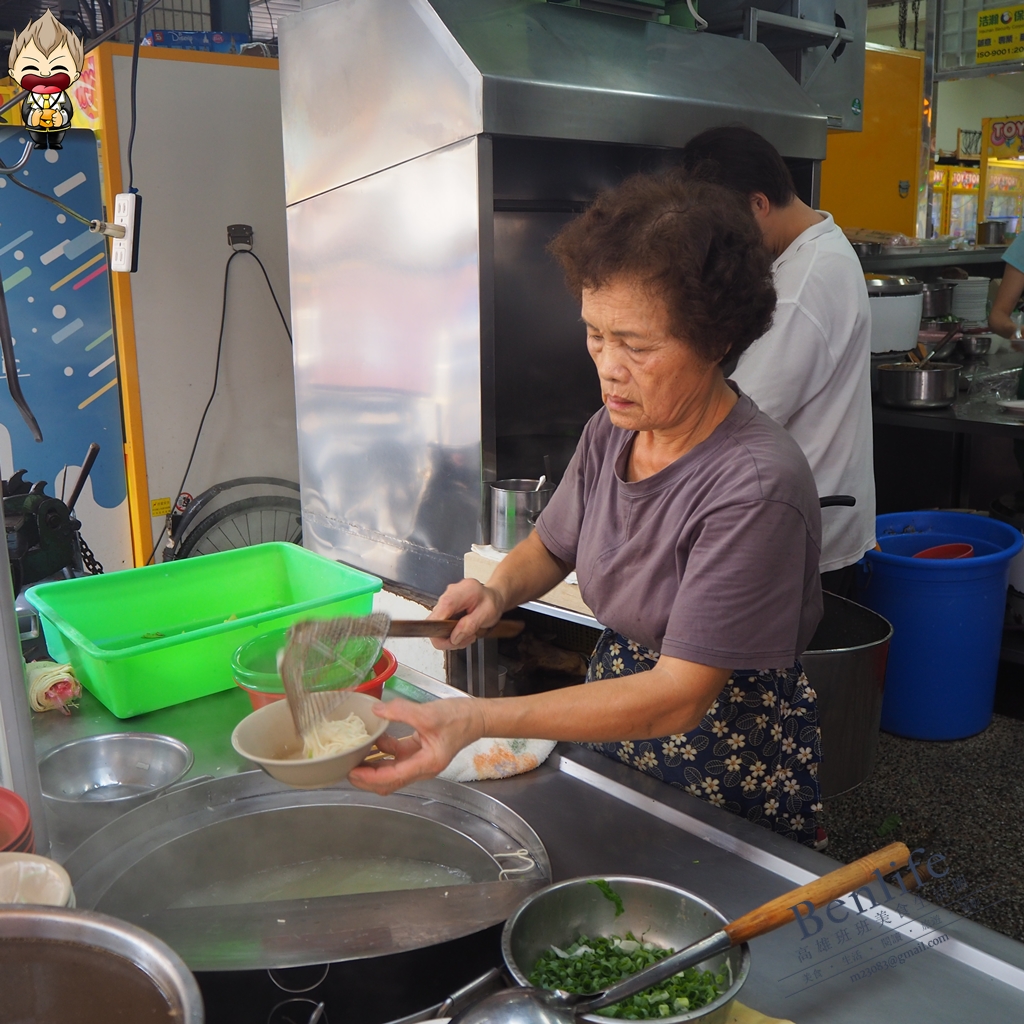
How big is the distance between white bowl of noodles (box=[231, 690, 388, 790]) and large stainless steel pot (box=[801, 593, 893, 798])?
68.5 inches

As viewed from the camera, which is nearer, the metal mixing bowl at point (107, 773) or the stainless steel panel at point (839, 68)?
the metal mixing bowl at point (107, 773)

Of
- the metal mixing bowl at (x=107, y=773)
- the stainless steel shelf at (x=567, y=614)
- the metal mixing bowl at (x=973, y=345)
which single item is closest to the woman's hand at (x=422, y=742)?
the metal mixing bowl at (x=107, y=773)

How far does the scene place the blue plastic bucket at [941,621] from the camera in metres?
3.24

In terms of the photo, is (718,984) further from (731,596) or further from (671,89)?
(671,89)

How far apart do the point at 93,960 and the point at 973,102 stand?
1558 centimetres

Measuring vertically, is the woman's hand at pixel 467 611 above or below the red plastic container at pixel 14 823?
above

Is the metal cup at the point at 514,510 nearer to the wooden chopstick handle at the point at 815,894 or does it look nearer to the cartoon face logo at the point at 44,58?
the cartoon face logo at the point at 44,58

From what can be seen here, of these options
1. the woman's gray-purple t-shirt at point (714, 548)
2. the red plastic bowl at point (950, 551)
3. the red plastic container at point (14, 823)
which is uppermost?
the woman's gray-purple t-shirt at point (714, 548)

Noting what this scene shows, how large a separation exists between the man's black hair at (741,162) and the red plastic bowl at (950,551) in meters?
1.56

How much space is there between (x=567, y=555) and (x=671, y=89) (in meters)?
1.82

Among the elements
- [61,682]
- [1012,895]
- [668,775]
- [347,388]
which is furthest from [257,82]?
[1012,895]

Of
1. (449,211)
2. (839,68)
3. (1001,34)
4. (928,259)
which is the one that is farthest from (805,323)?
(1001,34)

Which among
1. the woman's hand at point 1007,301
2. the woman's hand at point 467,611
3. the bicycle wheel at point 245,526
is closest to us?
the woman's hand at point 467,611

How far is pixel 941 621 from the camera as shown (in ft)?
10.8
